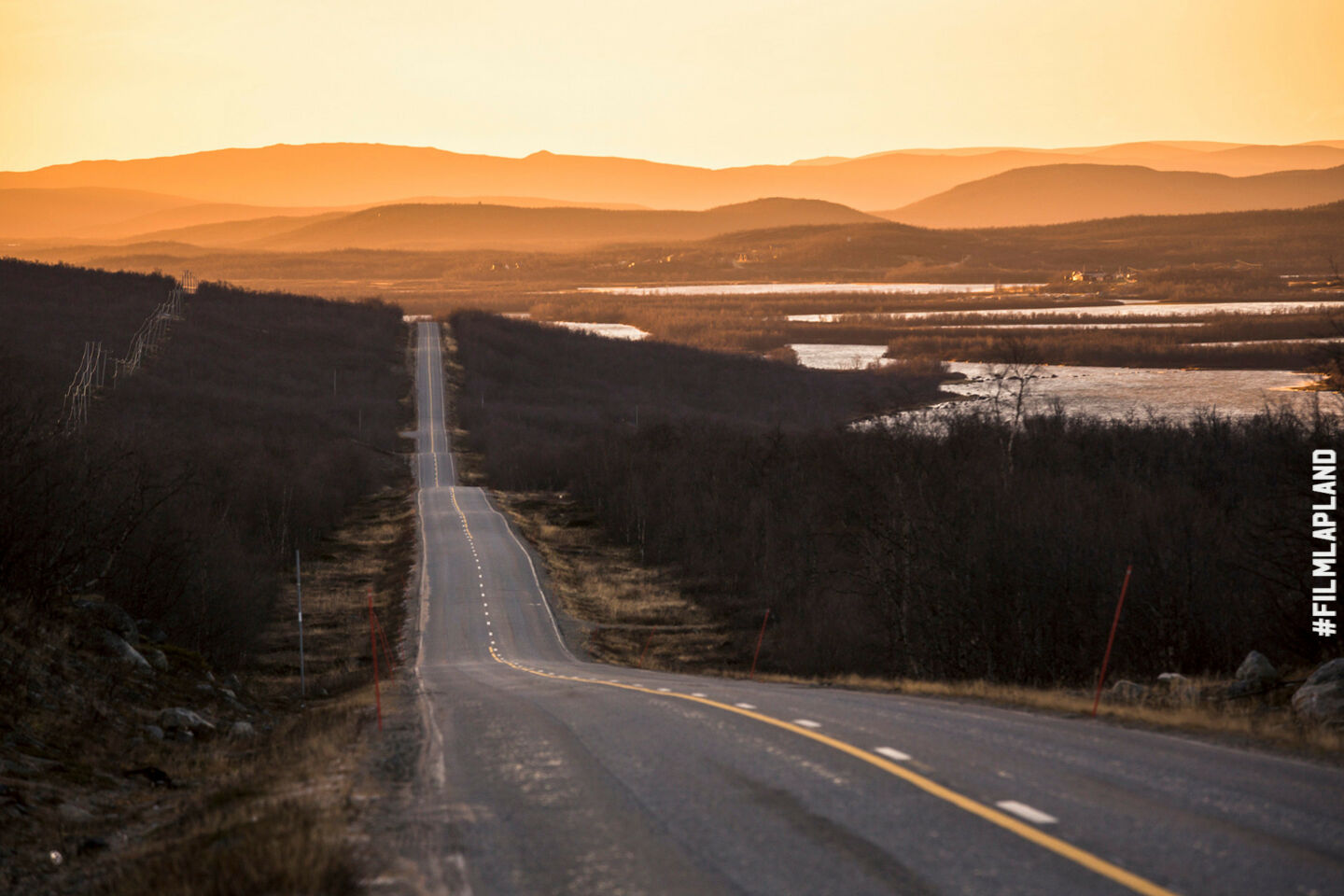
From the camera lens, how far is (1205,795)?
9.19 meters

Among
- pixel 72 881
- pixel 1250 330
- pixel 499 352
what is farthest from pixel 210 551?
pixel 1250 330

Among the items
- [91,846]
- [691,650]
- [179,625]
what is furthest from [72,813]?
[691,650]

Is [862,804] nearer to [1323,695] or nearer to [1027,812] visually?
[1027,812]

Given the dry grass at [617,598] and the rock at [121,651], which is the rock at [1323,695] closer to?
the rock at [121,651]

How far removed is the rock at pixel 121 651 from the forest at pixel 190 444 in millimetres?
1192

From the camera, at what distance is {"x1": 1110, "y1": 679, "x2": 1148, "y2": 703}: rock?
1684cm

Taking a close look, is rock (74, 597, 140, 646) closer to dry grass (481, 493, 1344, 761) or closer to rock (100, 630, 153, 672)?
rock (100, 630, 153, 672)

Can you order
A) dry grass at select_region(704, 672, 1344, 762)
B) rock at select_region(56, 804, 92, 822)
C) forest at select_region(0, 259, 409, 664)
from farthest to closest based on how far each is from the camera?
forest at select_region(0, 259, 409, 664), dry grass at select_region(704, 672, 1344, 762), rock at select_region(56, 804, 92, 822)

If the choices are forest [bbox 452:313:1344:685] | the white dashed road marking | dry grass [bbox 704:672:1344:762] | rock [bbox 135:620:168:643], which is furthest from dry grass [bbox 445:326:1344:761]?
rock [bbox 135:620:168:643]

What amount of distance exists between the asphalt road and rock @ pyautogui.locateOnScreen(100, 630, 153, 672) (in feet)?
23.1

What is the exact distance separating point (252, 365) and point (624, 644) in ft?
304

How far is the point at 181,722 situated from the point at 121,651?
3.17 m

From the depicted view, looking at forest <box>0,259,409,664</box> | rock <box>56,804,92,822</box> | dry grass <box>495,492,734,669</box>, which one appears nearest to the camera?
rock <box>56,804,92,822</box>

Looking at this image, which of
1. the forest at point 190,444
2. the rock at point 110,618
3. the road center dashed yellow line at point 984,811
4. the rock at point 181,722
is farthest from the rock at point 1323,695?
the rock at point 110,618
